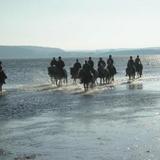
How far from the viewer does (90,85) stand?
3788 cm

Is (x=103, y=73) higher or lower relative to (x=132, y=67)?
lower

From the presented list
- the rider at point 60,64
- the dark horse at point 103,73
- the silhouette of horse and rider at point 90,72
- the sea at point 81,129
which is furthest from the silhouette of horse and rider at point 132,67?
the sea at point 81,129

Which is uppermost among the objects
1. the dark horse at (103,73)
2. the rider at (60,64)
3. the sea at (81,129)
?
the rider at (60,64)

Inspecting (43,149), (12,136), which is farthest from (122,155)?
(12,136)

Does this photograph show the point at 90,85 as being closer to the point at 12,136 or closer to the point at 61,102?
the point at 61,102

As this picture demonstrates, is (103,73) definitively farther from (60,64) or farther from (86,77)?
(86,77)

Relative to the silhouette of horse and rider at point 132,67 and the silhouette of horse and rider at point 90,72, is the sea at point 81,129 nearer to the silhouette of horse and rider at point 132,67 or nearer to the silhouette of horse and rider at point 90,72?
the silhouette of horse and rider at point 90,72

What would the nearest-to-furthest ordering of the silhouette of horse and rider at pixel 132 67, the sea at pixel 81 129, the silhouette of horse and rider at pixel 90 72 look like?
the sea at pixel 81 129 → the silhouette of horse and rider at pixel 90 72 → the silhouette of horse and rider at pixel 132 67

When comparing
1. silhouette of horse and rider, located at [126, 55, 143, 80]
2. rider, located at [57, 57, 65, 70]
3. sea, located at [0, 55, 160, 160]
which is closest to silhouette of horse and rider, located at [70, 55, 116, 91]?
rider, located at [57, 57, 65, 70]

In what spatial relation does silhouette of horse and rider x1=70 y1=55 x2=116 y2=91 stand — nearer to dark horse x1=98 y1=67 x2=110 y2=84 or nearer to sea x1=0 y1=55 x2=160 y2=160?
dark horse x1=98 y1=67 x2=110 y2=84

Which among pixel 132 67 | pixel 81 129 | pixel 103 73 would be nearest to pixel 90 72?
pixel 103 73

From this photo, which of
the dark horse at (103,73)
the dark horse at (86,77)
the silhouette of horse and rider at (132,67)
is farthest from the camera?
the silhouette of horse and rider at (132,67)

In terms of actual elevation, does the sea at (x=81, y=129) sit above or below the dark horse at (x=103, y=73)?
below

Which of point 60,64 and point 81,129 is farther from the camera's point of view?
point 60,64
